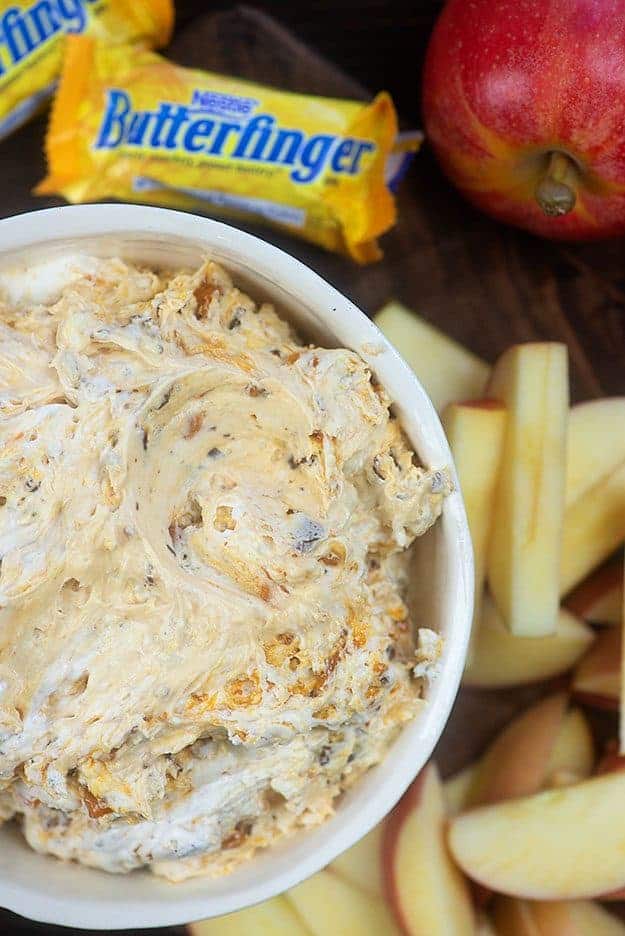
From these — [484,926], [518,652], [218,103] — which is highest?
[218,103]

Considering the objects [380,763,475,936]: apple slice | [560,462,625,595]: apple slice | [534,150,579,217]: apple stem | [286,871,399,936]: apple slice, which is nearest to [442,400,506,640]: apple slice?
[560,462,625,595]: apple slice

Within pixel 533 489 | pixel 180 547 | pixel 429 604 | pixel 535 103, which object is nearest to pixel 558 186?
pixel 535 103

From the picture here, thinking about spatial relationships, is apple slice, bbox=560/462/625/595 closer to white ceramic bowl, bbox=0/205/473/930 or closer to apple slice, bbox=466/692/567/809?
apple slice, bbox=466/692/567/809

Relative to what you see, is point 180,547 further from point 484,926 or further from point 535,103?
point 484,926

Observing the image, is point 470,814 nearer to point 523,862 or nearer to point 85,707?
point 523,862

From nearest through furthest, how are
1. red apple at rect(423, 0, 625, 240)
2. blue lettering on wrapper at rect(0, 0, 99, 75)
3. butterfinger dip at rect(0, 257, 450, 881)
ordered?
butterfinger dip at rect(0, 257, 450, 881)
red apple at rect(423, 0, 625, 240)
blue lettering on wrapper at rect(0, 0, 99, 75)
